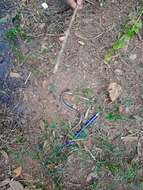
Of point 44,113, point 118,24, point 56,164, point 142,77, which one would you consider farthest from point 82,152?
point 118,24

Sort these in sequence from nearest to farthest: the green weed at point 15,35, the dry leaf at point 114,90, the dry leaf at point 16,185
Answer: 1. the dry leaf at point 16,185
2. the dry leaf at point 114,90
3. the green weed at point 15,35

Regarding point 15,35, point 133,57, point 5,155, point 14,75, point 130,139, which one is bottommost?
point 130,139

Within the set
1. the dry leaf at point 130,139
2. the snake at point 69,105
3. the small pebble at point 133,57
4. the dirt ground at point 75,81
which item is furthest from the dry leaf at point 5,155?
the small pebble at point 133,57

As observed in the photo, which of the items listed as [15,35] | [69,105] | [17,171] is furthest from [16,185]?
[15,35]

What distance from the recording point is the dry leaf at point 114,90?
11.1 feet

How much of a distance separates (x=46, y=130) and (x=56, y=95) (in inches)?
12.6

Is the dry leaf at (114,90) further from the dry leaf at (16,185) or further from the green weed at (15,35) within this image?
the dry leaf at (16,185)

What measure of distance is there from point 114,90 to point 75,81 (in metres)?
0.34

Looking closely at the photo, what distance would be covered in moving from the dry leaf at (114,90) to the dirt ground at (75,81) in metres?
0.04

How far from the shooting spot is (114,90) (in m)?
3.40

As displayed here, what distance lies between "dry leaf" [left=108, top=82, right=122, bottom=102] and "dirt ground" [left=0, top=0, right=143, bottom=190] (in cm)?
4

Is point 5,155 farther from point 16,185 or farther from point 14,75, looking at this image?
point 14,75

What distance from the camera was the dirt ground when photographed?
10.5 ft

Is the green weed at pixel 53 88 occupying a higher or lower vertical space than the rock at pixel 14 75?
lower
